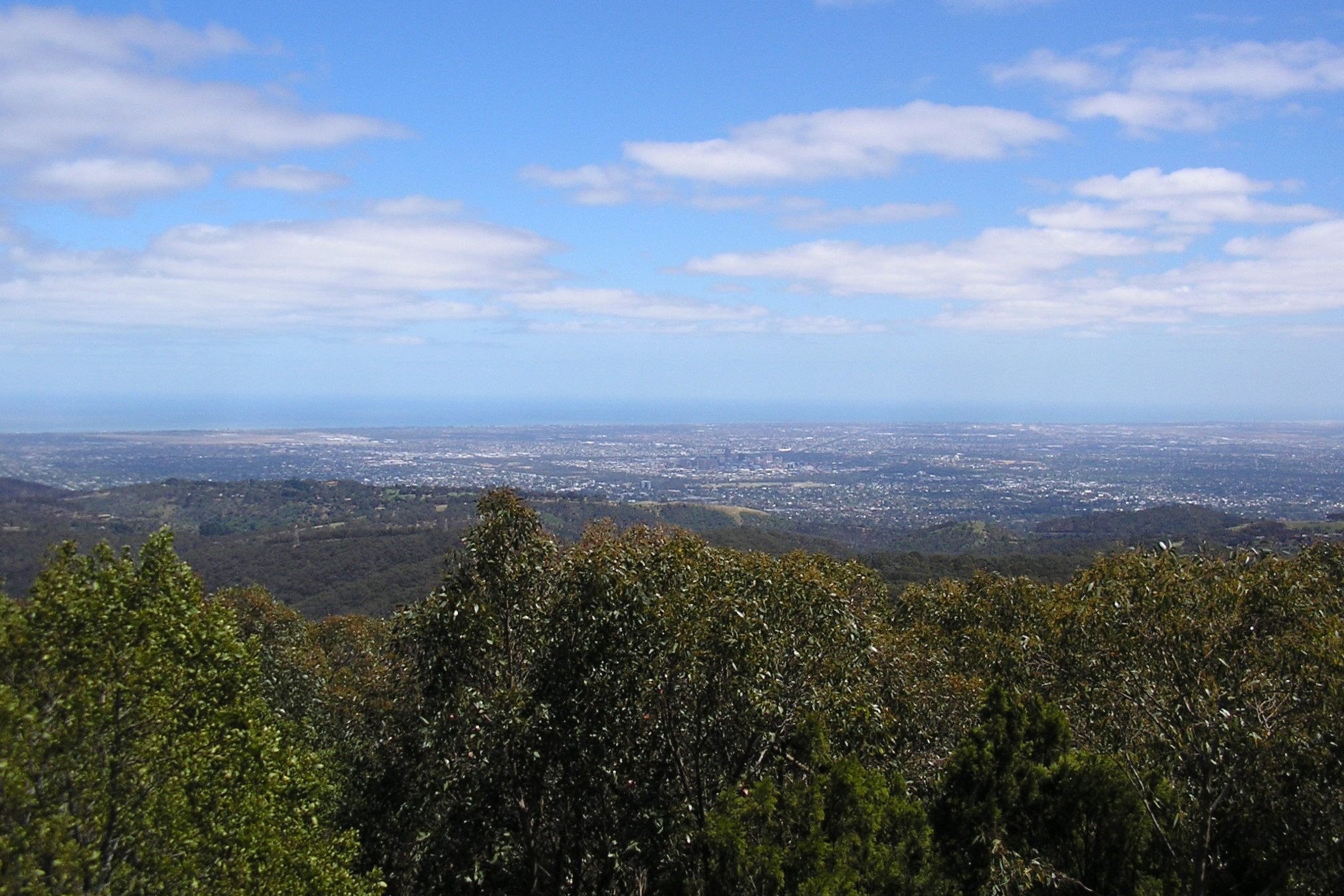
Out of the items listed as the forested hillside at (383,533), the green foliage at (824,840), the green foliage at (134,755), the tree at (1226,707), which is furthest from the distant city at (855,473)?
the green foliage at (134,755)

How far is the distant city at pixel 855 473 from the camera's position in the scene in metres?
112

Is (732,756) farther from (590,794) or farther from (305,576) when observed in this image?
(305,576)

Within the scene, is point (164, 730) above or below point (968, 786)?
above

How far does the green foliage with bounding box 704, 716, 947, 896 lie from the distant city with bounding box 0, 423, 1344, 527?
3847 inches

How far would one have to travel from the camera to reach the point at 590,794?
37.0 ft

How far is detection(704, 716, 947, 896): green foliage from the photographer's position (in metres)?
7.66

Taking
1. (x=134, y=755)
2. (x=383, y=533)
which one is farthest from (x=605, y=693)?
(x=383, y=533)

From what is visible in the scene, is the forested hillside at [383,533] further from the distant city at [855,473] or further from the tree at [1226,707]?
the tree at [1226,707]

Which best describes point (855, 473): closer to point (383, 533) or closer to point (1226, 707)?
point (383, 533)

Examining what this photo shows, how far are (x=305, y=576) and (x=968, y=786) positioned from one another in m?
72.2

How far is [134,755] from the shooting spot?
24.8ft

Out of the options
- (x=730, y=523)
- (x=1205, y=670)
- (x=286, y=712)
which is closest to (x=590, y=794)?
(x=1205, y=670)

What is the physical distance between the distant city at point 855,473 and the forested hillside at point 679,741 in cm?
9398

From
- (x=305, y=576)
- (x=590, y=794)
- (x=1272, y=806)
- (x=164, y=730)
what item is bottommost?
(x=305, y=576)
